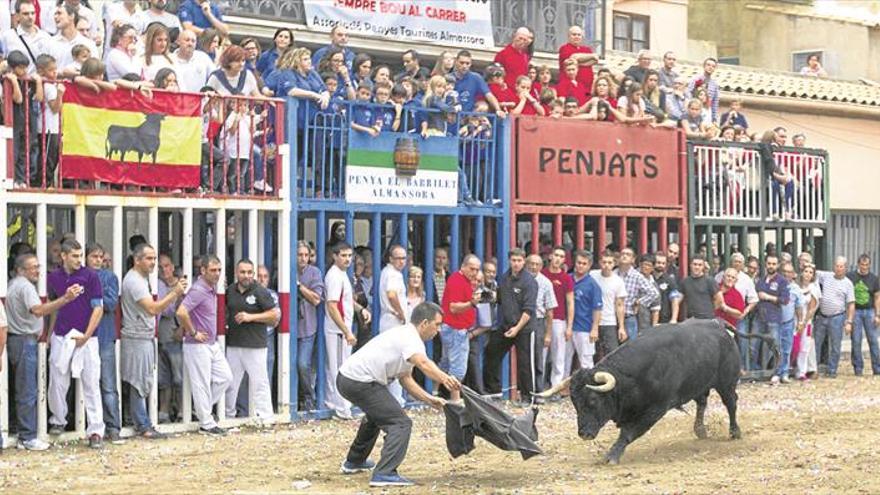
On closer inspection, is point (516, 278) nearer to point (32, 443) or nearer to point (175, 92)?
point (175, 92)

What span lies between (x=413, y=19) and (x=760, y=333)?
248 inches

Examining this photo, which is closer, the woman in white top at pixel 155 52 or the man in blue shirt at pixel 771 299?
the woman in white top at pixel 155 52

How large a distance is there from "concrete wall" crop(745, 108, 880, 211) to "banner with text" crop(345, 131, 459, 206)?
11728 mm

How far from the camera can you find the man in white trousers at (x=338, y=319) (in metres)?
18.9

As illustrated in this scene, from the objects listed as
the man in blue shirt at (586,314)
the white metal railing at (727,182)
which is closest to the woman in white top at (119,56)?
the man in blue shirt at (586,314)

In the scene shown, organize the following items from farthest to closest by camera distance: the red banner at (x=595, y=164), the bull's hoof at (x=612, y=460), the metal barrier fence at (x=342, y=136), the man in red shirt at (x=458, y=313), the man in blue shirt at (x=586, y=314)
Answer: the red banner at (x=595, y=164) → the man in blue shirt at (x=586, y=314) → the man in red shirt at (x=458, y=313) → the metal barrier fence at (x=342, y=136) → the bull's hoof at (x=612, y=460)

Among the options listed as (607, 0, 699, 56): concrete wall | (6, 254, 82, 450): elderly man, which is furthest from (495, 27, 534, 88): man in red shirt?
(607, 0, 699, 56): concrete wall

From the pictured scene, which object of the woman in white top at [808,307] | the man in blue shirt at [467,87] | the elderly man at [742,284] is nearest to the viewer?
the man in blue shirt at [467,87]

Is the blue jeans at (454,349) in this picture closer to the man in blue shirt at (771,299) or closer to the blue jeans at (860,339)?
the man in blue shirt at (771,299)

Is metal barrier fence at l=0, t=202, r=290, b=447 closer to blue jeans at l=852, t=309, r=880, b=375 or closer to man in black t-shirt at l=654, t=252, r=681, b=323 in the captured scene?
man in black t-shirt at l=654, t=252, r=681, b=323

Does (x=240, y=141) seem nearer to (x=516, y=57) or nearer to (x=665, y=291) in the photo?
(x=516, y=57)

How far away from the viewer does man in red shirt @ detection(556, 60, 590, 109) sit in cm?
2267

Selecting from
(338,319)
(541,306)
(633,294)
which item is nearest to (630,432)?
(338,319)

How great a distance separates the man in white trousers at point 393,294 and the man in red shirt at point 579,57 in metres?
4.29
